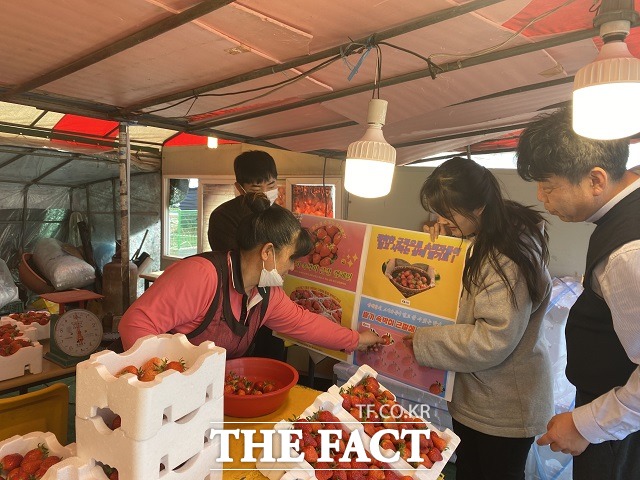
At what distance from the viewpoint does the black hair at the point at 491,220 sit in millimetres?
1559

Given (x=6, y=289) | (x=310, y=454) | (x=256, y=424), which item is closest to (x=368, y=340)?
(x=256, y=424)

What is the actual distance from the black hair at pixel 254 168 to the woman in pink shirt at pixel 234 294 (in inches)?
31.9

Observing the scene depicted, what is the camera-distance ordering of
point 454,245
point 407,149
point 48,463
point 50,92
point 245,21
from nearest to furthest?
point 48,463, point 245,21, point 454,245, point 50,92, point 407,149

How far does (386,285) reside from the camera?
203 cm

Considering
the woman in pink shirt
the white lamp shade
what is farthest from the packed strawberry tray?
the white lamp shade

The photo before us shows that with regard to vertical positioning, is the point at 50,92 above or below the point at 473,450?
above

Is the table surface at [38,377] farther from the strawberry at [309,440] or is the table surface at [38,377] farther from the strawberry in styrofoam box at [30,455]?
the strawberry at [309,440]

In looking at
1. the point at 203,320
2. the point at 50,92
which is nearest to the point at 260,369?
the point at 203,320

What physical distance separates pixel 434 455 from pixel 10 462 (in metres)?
1.34

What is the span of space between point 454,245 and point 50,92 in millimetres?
2443

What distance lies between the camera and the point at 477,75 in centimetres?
193

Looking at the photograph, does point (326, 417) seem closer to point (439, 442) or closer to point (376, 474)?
point (376, 474)

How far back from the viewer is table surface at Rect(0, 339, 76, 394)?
2332 mm

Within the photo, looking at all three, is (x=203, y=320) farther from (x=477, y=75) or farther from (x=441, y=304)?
(x=477, y=75)
